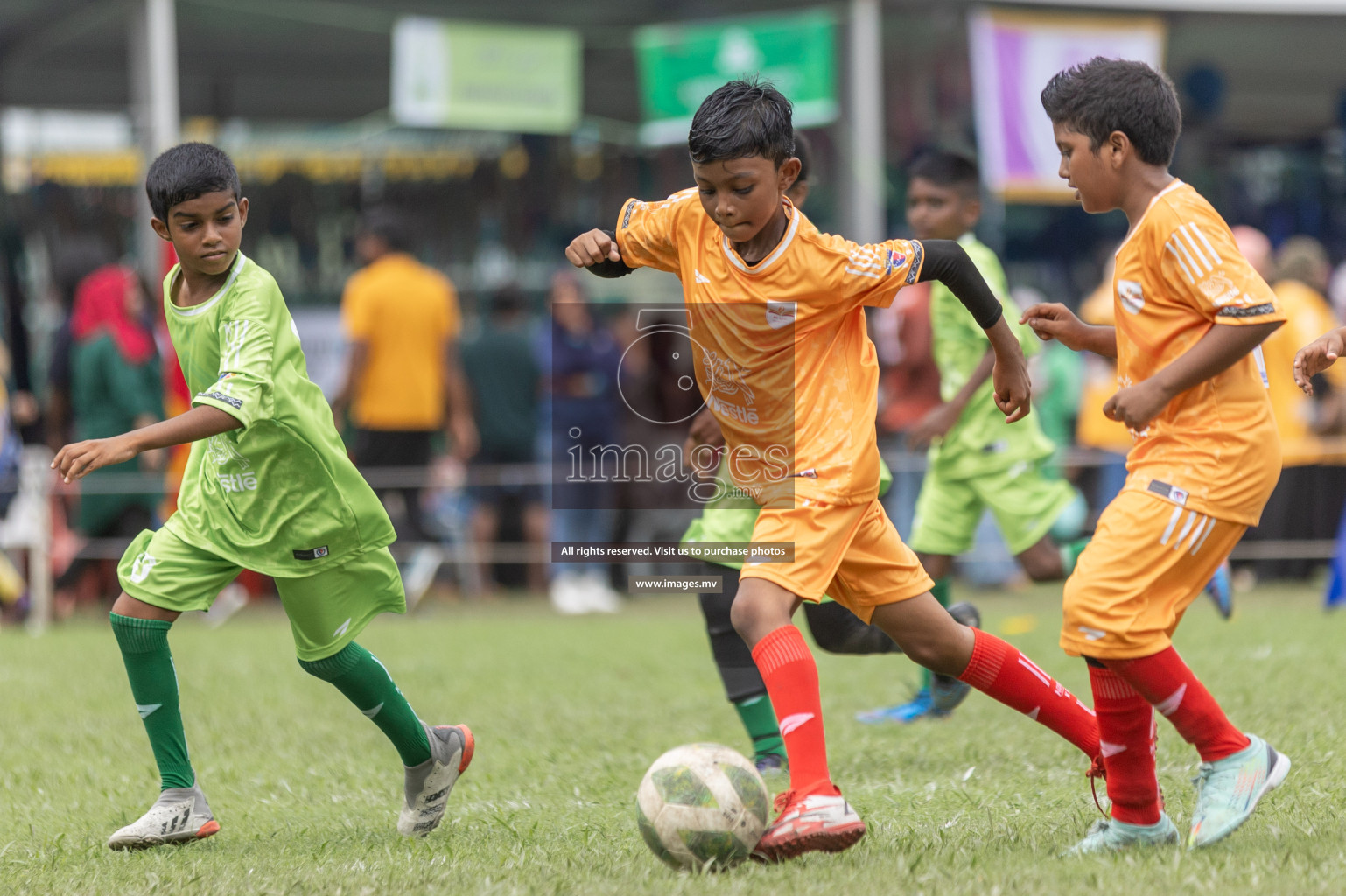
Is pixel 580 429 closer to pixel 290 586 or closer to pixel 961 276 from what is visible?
pixel 290 586

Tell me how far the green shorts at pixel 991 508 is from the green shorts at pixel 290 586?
Answer: 8.85ft

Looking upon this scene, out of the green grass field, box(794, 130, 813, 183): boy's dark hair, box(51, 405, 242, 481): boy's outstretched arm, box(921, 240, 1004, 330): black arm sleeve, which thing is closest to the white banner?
the green grass field

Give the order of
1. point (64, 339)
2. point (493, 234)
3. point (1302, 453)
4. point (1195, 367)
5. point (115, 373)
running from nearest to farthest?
1. point (1195, 367)
2. point (115, 373)
3. point (64, 339)
4. point (1302, 453)
5. point (493, 234)

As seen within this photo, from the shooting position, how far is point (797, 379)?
396 cm

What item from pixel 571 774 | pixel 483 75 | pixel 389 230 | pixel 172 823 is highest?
pixel 483 75

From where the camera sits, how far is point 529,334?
11.9 metres

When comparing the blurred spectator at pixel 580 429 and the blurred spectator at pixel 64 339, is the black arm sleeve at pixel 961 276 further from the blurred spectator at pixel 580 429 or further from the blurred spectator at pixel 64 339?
the blurred spectator at pixel 64 339

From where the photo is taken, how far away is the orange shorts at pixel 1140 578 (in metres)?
3.45

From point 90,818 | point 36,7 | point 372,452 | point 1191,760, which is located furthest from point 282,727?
point 36,7

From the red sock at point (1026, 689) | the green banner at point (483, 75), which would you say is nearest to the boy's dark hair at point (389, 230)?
the green banner at point (483, 75)

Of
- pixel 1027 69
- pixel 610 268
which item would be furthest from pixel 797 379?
pixel 1027 69

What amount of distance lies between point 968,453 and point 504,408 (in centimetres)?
590

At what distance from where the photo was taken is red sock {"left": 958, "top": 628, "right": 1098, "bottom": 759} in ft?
13.3

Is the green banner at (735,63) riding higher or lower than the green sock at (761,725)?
higher
